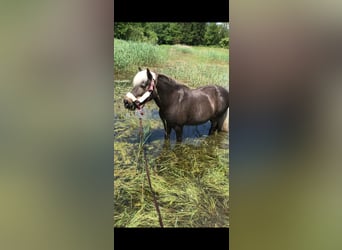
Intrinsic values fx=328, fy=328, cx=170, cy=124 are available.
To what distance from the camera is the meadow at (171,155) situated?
7.34 ft

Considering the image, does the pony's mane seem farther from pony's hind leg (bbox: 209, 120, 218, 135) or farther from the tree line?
pony's hind leg (bbox: 209, 120, 218, 135)

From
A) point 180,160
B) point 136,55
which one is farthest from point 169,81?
point 180,160

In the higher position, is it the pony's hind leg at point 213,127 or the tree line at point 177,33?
the tree line at point 177,33

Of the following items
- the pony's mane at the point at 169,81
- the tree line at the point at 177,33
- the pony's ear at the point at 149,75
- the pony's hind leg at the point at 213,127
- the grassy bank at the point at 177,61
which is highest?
the tree line at the point at 177,33

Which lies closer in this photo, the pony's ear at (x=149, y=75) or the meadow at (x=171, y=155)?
the meadow at (x=171, y=155)

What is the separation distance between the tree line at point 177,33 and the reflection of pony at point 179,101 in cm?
25

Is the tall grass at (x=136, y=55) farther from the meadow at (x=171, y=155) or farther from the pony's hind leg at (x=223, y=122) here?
the pony's hind leg at (x=223, y=122)

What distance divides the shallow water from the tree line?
350 millimetres

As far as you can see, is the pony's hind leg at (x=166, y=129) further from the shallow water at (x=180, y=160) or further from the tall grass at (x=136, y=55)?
the tall grass at (x=136, y=55)

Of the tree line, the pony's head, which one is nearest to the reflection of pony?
the pony's head

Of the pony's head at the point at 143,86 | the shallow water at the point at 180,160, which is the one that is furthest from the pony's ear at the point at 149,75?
the shallow water at the point at 180,160
